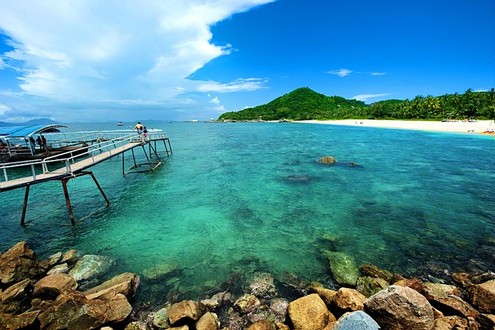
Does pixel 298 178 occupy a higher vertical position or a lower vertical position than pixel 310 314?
lower

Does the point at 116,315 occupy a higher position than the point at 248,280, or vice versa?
the point at 116,315

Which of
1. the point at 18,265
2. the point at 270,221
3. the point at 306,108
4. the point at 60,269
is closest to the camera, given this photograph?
the point at 18,265

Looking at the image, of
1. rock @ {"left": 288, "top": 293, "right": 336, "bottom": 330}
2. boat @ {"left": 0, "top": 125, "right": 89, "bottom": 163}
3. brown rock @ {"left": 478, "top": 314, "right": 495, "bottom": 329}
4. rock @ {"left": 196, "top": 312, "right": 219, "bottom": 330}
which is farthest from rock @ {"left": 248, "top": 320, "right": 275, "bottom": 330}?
boat @ {"left": 0, "top": 125, "right": 89, "bottom": 163}

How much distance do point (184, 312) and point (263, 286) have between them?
277 cm

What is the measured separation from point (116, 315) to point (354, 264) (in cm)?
768

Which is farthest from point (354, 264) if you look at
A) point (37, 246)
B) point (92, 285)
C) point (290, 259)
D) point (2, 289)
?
point (37, 246)

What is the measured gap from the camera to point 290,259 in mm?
9586

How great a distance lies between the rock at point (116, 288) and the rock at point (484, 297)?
30.7ft

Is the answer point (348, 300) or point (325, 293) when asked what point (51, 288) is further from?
point (348, 300)

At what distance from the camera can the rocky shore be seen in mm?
5215

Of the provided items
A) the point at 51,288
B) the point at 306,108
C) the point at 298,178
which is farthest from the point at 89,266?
the point at 306,108

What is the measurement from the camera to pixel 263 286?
8.05m

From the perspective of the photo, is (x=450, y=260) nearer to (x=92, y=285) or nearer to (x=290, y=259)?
(x=290, y=259)

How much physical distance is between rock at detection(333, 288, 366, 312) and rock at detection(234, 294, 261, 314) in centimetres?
224
